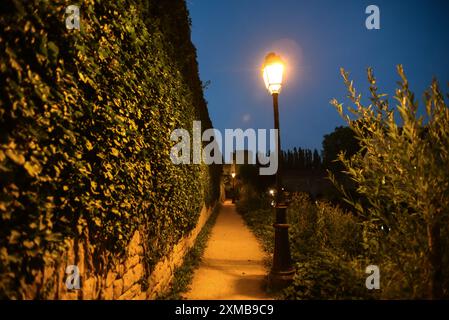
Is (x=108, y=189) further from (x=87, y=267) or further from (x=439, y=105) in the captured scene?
(x=439, y=105)

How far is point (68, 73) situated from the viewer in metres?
2.18

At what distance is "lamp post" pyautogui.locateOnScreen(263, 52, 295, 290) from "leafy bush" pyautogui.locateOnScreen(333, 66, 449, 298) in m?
1.59

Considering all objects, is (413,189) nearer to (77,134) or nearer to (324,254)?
(324,254)

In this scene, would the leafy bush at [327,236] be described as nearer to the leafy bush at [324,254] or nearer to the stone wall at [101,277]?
the leafy bush at [324,254]

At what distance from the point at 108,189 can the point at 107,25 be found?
1786 millimetres

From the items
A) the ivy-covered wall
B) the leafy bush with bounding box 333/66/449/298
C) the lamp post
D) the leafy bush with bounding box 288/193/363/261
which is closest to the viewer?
the ivy-covered wall

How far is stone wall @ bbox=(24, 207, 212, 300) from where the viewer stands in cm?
209

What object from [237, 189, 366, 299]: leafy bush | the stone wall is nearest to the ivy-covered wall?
the stone wall

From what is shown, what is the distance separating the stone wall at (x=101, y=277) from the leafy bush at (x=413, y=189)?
3.08m

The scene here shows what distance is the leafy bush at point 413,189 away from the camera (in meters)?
2.73

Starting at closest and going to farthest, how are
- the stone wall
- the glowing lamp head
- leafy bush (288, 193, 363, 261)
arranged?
the stone wall
the glowing lamp head
leafy bush (288, 193, 363, 261)

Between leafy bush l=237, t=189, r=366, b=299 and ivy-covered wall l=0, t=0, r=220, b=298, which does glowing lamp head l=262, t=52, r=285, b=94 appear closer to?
ivy-covered wall l=0, t=0, r=220, b=298

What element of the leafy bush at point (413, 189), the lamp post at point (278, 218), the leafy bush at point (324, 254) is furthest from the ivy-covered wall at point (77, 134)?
the leafy bush at point (413, 189)
